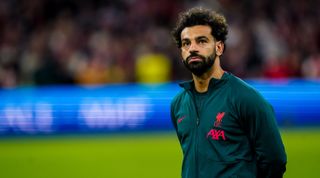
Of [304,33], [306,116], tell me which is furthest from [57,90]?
[304,33]

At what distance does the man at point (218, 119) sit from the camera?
14.0ft

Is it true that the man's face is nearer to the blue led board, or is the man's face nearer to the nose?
the nose

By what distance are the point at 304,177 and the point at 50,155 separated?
3.69 meters

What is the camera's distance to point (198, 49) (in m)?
4.39

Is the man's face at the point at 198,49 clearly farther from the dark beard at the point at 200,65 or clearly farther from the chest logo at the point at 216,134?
the chest logo at the point at 216,134

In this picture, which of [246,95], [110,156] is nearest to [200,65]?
[246,95]

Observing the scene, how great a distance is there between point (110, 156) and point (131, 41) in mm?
4752

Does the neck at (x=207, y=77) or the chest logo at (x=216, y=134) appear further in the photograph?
the neck at (x=207, y=77)

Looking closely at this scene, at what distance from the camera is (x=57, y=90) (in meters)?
11.1

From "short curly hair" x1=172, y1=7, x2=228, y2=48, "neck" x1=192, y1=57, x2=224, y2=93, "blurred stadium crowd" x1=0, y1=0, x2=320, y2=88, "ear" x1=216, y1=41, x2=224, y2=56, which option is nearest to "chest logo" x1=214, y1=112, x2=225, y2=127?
"neck" x1=192, y1=57, x2=224, y2=93

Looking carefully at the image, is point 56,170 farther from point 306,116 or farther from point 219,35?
point 219,35

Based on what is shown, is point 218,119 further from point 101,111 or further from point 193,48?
point 101,111

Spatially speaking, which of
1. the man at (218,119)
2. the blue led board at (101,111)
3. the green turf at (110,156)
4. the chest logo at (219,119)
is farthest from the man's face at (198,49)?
the blue led board at (101,111)

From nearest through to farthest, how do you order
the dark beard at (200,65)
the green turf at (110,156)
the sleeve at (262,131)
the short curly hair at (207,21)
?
the sleeve at (262,131), the dark beard at (200,65), the short curly hair at (207,21), the green turf at (110,156)
